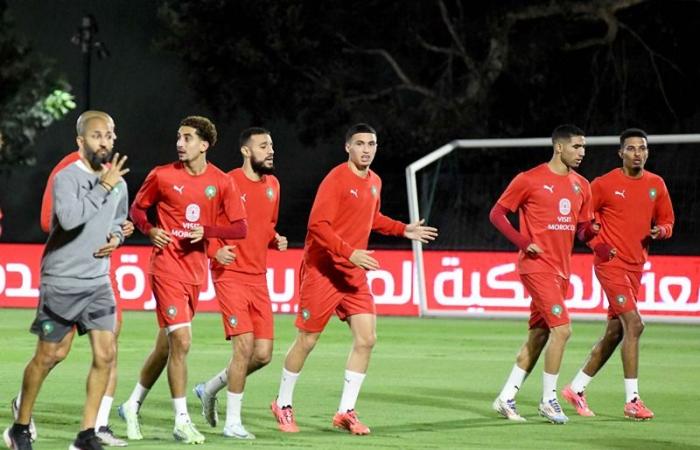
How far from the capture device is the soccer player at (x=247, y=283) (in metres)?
11.3

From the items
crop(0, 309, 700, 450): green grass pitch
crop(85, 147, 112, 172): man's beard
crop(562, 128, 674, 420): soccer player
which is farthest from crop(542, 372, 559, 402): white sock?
crop(85, 147, 112, 172): man's beard

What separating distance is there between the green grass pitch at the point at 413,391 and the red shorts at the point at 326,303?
0.80 m

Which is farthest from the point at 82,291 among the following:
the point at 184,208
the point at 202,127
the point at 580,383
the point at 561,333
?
the point at 580,383

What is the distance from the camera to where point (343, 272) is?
474 inches

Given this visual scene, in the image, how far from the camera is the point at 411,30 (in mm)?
39344

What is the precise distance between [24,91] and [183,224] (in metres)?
28.2

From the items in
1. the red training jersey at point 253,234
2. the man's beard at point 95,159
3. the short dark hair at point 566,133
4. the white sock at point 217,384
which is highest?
the short dark hair at point 566,133

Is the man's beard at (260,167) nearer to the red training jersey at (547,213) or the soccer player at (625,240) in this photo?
the red training jersey at (547,213)

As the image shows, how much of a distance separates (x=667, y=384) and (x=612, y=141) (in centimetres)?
912

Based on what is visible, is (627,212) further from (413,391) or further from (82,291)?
(82,291)

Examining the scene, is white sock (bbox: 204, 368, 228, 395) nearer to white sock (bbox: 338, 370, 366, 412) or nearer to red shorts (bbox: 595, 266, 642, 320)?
white sock (bbox: 338, 370, 366, 412)

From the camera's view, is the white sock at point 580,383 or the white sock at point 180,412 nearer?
the white sock at point 180,412

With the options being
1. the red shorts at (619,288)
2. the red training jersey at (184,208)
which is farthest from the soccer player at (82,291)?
the red shorts at (619,288)

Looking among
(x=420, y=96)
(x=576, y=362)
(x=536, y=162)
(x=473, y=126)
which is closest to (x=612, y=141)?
(x=576, y=362)
